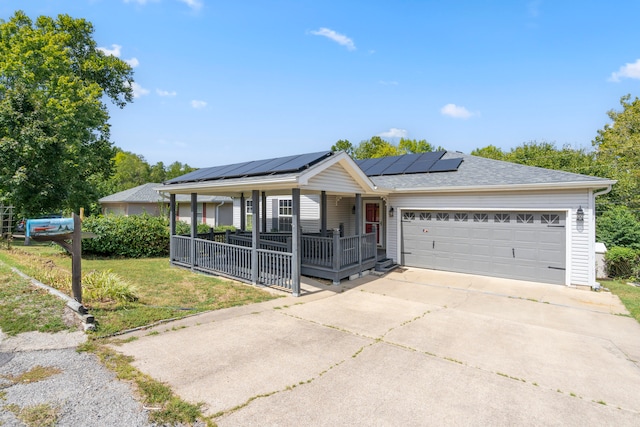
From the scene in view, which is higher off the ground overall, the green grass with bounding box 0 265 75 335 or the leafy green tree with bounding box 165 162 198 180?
the leafy green tree with bounding box 165 162 198 180

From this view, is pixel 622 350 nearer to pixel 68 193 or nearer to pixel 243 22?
pixel 243 22

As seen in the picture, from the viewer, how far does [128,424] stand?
2910 millimetres

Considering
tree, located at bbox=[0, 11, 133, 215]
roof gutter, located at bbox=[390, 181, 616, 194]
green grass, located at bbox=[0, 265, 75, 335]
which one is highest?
tree, located at bbox=[0, 11, 133, 215]

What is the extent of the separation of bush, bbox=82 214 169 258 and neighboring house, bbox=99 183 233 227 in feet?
29.1

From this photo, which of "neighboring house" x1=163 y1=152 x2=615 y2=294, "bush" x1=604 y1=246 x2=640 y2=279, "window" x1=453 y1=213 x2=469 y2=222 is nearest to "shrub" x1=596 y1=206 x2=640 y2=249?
"bush" x1=604 y1=246 x2=640 y2=279

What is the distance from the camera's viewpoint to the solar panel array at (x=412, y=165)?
12227 mm

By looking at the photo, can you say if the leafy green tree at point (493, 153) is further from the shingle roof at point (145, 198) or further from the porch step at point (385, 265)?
the shingle roof at point (145, 198)

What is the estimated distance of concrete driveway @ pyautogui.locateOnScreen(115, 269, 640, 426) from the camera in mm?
3289

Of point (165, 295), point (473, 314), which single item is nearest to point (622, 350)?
point (473, 314)

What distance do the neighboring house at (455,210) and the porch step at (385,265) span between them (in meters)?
0.50

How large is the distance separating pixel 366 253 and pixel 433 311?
12.5 ft

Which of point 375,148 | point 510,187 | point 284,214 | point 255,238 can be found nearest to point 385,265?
point 510,187

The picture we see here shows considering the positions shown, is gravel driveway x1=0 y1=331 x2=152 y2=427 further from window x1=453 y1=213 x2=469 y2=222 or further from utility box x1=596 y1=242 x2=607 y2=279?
utility box x1=596 y1=242 x2=607 y2=279

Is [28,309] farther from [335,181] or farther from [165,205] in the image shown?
[165,205]
